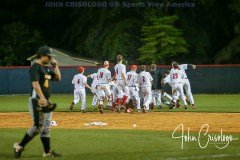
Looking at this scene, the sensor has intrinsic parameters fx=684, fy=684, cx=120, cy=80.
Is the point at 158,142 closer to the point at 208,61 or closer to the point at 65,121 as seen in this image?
the point at 65,121

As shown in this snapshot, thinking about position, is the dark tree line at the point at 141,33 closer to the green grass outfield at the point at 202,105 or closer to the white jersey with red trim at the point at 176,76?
the green grass outfield at the point at 202,105

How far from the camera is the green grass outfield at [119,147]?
13695 millimetres

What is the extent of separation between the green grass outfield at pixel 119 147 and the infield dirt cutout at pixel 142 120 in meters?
2.19

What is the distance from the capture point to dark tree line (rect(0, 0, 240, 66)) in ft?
178

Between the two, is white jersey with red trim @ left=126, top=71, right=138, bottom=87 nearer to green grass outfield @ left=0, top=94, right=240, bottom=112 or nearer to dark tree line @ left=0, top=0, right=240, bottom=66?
green grass outfield @ left=0, top=94, right=240, bottom=112

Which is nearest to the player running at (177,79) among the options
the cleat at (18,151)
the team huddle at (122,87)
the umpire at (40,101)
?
the team huddle at (122,87)

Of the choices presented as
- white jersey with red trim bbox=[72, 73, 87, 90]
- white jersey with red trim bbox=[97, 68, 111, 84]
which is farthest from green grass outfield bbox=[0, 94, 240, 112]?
white jersey with red trim bbox=[97, 68, 111, 84]

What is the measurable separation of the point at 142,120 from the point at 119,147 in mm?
7991

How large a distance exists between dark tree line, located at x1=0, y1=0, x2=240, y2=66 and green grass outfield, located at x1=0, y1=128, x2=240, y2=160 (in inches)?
1420

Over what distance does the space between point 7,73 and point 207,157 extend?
34.2 m

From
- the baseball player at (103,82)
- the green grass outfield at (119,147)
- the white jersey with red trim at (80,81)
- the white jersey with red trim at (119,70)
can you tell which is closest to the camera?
the green grass outfield at (119,147)

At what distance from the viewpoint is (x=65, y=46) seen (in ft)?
212

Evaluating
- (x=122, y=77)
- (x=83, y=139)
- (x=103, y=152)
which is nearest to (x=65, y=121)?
(x=122, y=77)
